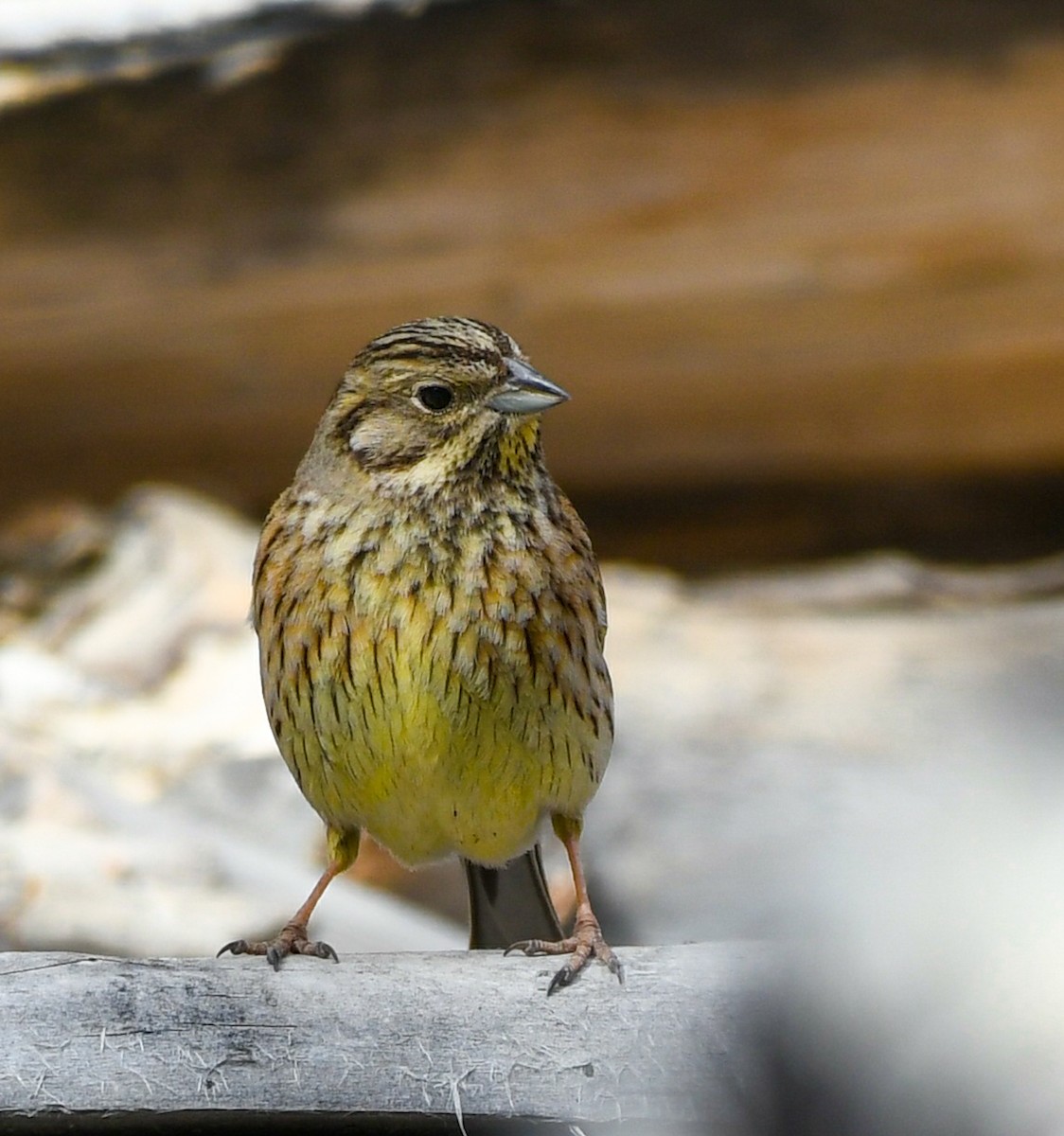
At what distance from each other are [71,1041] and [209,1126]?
0.20 m

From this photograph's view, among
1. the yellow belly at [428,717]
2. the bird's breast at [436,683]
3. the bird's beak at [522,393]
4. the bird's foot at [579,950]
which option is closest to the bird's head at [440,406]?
the bird's beak at [522,393]

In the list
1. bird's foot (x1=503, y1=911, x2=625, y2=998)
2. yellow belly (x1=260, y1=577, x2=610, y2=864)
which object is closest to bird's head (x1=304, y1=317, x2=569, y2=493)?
yellow belly (x1=260, y1=577, x2=610, y2=864)

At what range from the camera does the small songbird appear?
302 centimetres

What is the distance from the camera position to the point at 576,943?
2.84m

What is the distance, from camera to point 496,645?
3.04 metres

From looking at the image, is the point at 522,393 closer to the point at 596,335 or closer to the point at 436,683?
the point at 436,683

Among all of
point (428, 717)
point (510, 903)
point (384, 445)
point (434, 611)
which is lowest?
point (510, 903)

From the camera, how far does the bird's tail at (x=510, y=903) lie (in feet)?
11.4

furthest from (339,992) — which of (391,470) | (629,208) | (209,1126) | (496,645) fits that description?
(629,208)

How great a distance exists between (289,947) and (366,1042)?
485mm

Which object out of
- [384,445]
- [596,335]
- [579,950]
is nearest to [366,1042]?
[579,950]

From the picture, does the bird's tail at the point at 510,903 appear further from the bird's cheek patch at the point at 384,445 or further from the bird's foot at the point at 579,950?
the bird's cheek patch at the point at 384,445

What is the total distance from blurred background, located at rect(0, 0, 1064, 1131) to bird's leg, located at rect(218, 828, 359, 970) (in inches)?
41.9

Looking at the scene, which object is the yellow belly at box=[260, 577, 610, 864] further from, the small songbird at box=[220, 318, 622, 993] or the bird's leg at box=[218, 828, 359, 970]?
the bird's leg at box=[218, 828, 359, 970]
